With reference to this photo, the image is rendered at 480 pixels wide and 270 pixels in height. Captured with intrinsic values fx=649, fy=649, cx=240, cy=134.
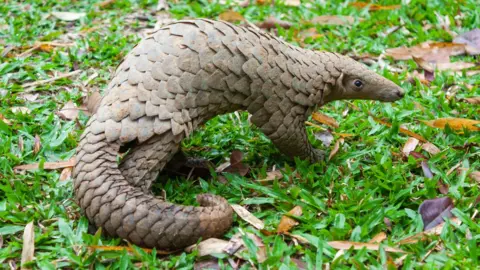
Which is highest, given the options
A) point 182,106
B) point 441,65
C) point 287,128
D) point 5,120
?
point 182,106

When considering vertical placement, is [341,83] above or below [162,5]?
above

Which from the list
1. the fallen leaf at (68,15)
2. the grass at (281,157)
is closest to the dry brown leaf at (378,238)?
the grass at (281,157)

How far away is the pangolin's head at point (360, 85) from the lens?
384 centimetres

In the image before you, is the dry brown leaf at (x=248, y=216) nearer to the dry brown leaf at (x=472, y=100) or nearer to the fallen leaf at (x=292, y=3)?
the dry brown leaf at (x=472, y=100)

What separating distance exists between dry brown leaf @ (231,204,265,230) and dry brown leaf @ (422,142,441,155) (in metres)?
1.34

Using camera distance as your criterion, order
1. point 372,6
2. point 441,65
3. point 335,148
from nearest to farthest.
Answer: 1. point 335,148
2. point 441,65
3. point 372,6

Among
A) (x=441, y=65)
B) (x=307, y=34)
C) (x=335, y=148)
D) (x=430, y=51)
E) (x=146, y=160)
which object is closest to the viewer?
(x=146, y=160)

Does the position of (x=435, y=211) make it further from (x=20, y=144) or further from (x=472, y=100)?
(x=20, y=144)

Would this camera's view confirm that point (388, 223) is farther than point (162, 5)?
No

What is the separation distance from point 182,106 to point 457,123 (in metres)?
1.98

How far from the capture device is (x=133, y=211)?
10.00ft

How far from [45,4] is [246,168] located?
11.0 ft

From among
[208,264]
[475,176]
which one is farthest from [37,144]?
[475,176]

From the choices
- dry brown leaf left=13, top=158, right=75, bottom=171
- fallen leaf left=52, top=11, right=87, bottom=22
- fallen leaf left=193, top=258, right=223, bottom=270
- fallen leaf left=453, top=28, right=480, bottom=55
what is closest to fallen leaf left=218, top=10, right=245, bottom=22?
fallen leaf left=52, top=11, right=87, bottom=22
